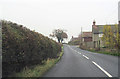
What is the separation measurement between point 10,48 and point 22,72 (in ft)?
5.26

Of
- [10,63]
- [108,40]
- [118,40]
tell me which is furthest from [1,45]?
[108,40]

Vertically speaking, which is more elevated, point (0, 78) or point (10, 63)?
point (10, 63)

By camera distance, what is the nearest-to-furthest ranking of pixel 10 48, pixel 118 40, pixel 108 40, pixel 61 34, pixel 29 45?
pixel 10 48
pixel 29 45
pixel 118 40
pixel 108 40
pixel 61 34

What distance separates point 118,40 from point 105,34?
213 inches

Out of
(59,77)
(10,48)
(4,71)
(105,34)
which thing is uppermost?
(105,34)

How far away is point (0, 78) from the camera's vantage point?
467 cm

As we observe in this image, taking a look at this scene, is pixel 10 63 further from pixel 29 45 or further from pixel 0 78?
pixel 29 45

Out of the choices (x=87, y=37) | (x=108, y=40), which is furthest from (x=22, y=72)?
(x=87, y=37)

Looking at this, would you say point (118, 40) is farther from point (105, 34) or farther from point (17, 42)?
point (17, 42)

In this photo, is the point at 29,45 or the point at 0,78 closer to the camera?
the point at 0,78

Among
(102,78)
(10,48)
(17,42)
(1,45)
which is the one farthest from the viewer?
(102,78)

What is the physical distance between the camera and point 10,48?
457cm

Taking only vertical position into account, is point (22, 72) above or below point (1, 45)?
below

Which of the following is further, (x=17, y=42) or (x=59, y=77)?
(x=59, y=77)
